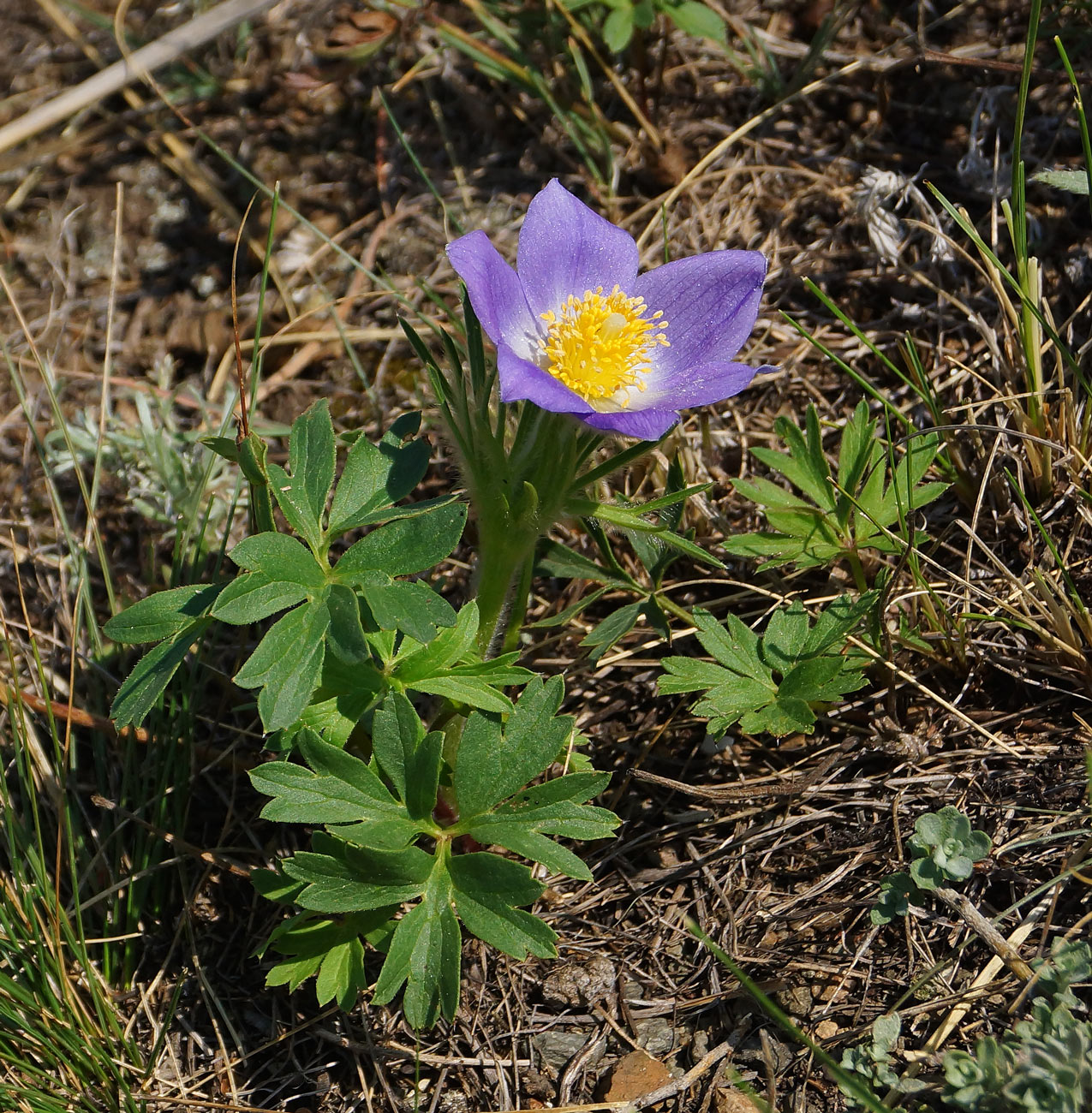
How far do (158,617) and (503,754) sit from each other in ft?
2.21

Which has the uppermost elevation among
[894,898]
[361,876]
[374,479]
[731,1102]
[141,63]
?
[141,63]

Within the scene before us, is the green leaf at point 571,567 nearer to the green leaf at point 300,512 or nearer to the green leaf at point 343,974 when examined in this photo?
the green leaf at point 300,512

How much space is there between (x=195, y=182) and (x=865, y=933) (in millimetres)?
2980

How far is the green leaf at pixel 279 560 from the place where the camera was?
→ 186 cm

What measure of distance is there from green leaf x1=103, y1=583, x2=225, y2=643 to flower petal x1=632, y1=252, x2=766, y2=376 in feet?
3.31

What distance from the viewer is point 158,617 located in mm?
1964

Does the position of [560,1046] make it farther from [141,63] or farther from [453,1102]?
[141,63]

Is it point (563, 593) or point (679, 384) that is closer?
point (679, 384)

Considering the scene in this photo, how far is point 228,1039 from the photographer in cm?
224

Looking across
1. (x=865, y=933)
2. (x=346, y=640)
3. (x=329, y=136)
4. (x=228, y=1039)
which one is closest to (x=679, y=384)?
(x=346, y=640)

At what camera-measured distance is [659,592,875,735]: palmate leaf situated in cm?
210

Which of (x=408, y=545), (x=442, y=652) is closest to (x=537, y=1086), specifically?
(x=442, y=652)

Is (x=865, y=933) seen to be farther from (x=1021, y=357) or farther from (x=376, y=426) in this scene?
(x=376, y=426)

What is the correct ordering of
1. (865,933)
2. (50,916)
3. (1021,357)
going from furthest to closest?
1. (1021,357)
2. (50,916)
3. (865,933)
